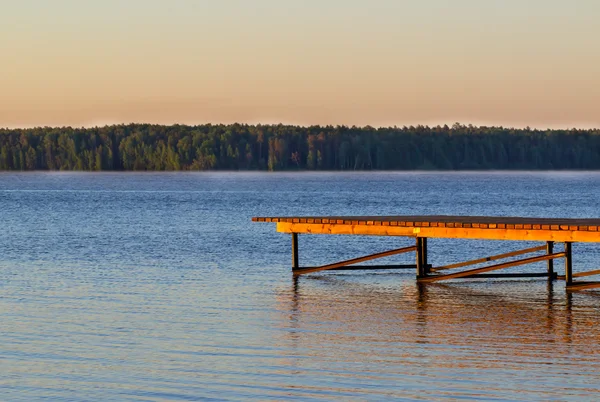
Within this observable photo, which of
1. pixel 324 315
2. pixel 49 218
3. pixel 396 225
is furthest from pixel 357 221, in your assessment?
pixel 49 218

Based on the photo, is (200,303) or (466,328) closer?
(466,328)

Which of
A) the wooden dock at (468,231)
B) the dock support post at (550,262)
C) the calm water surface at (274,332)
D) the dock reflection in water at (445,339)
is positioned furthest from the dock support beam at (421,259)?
the dock support post at (550,262)

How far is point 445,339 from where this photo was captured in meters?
17.6

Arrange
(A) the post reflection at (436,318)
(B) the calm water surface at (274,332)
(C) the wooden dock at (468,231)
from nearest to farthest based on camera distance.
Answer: (B) the calm water surface at (274,332) → (A) the post reflection at (436,318) → (C) the wooden dock at (468,231)

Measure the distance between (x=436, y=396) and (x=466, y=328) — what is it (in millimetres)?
5490

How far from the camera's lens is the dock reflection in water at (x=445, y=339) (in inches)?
562

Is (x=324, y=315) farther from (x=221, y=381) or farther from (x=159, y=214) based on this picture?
(x=159, y=214)

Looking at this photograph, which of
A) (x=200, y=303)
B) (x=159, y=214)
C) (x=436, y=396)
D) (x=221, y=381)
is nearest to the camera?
(x=436, y=396)

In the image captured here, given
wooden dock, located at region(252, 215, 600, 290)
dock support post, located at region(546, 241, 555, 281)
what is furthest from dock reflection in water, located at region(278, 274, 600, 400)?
dock support post, located at region(546, 241, 555, 281)

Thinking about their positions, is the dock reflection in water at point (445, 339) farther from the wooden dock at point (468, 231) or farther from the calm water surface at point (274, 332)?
the wooden dock at point (468, 231)

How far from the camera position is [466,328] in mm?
18891

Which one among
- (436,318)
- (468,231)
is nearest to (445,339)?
(436,318)

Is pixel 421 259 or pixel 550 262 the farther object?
pixel 550 262

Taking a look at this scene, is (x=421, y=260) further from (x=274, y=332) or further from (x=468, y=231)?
(x=274, y=332)
